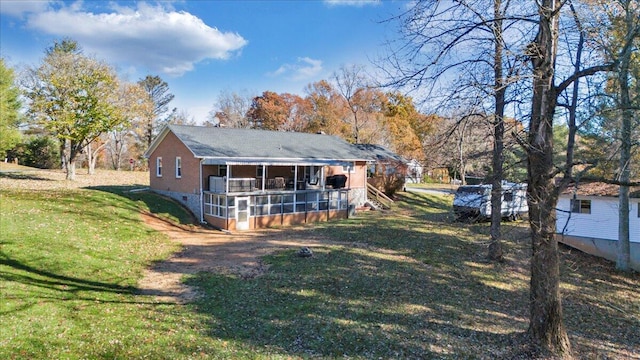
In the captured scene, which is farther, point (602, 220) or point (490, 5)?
point (602, 220)

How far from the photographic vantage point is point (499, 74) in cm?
767

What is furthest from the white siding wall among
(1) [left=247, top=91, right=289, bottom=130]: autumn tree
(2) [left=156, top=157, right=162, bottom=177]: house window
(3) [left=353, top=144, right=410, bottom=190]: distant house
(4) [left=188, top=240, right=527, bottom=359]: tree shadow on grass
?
(1) [left=247, top=91, right=289, bottom=130]: autumn tree

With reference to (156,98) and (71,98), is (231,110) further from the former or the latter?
(71,98)

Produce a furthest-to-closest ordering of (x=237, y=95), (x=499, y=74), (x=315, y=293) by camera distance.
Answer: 1. (x=237, y=95)
2. (x=315, y=293)
3. (x=499, y=74)

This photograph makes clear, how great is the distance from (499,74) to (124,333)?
29.9 feet

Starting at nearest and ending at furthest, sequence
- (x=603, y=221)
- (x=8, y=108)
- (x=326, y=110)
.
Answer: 1. (x=603, y=221)
2. (x=8, y=108)
3. (x=326, y=110)

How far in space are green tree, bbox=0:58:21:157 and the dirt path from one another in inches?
617

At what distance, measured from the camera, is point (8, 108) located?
27.0 m

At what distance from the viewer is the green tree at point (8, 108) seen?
26.0 metres

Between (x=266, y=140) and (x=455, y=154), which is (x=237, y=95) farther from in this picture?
(x=455, y=154)

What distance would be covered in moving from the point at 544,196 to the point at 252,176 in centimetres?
1785

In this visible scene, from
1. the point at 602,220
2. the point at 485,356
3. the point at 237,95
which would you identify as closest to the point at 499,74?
the point at 485,356

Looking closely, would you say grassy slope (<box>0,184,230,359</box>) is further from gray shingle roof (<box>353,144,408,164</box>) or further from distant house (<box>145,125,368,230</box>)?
gray shingle roof (<box>353,144,408,164</box>)

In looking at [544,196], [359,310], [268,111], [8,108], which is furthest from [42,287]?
[268,111]
